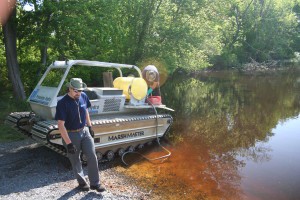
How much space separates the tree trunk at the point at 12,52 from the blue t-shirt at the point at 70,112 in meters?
8.18

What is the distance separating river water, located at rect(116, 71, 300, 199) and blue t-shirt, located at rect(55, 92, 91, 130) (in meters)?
2.33

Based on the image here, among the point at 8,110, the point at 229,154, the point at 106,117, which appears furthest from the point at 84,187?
the point at 8,110

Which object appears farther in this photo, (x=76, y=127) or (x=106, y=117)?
(x=106, y=117)

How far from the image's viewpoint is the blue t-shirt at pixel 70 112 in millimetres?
5898

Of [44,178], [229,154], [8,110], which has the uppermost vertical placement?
[8,110]

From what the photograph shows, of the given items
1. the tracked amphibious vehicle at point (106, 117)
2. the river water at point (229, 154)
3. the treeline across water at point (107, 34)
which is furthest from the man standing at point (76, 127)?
the treeline across water at point (107, 34)

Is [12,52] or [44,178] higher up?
[12,52]

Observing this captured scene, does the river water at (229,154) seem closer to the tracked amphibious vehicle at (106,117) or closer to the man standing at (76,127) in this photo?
the tracked amphibious vehicle at (106,117)

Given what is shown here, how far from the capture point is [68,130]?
6.12m

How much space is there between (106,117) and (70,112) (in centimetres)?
280

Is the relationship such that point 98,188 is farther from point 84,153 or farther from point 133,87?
point 133,87

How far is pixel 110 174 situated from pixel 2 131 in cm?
458

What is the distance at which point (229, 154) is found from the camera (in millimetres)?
10219

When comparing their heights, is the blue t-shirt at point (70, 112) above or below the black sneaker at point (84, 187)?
above
